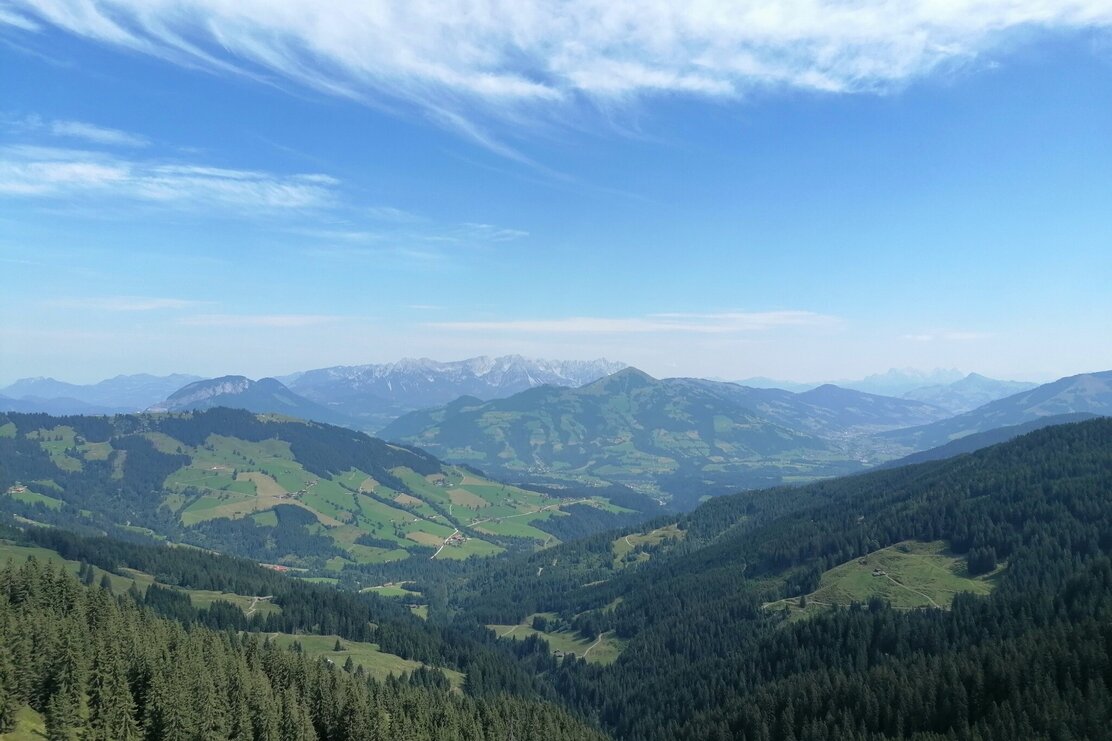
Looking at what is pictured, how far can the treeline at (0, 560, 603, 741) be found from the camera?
233 ft

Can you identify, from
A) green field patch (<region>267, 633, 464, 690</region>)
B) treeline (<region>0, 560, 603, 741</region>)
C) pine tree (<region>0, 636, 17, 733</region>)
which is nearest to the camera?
pine tree (<region>0, 636, 17, 733</region>)

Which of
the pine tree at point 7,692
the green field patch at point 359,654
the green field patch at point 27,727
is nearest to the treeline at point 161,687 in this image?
the pine tree at point 7,692

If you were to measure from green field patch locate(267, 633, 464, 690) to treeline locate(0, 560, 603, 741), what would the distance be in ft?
179

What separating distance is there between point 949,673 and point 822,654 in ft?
168

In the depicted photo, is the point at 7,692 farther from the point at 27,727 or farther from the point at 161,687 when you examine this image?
the point at 161,687

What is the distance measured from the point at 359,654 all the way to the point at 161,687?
108m

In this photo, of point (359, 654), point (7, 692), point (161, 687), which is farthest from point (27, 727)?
point (359, 654)

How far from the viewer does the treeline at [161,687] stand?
2800 inches

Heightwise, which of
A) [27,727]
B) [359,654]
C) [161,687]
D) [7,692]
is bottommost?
[359,654]

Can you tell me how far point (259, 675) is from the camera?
89750 millimetres

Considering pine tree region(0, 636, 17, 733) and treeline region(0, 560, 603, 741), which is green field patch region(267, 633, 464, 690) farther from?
pine tree region(0, 636, 17, 733)

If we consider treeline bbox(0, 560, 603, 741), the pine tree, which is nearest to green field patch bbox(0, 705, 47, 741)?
the pine tree

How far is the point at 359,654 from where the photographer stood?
6880 inches

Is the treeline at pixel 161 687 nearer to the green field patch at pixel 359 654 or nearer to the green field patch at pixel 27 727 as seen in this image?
the green field patch at pixel 27 727
